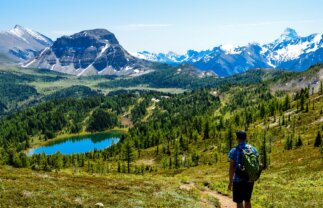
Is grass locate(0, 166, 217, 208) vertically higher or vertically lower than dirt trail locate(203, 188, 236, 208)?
higher

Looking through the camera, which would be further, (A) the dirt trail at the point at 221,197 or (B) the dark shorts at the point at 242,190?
(A) the dirt trail at the point at 221,197

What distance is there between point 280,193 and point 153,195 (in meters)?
16.7

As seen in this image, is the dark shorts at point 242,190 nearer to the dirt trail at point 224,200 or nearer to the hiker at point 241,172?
the hiker at point 241,172

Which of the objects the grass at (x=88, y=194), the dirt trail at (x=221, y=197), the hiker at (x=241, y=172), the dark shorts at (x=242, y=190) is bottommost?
the dirt trail at (x=221, y=197)

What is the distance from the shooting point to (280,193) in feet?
141

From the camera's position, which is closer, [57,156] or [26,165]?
[26,165]

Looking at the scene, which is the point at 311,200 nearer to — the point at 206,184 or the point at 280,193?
the point at 280,193

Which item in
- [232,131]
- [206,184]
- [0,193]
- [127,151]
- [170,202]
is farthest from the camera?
[232,131]

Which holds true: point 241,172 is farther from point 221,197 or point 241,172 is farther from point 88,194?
point 221,197

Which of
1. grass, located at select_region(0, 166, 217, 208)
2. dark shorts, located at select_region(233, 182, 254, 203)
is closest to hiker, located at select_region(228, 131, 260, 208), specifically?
dark shorts, located at select_region(233, 182, 254, 203)

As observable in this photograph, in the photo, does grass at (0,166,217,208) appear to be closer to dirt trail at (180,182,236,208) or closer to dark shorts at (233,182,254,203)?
dirt trail at (180,182,236,208)

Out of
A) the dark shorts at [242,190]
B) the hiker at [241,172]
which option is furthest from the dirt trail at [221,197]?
the hiker at [241,172]

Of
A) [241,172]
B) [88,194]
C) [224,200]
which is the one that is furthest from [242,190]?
[224,200]

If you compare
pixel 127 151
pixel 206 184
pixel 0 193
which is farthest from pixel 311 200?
pixel 127 151
